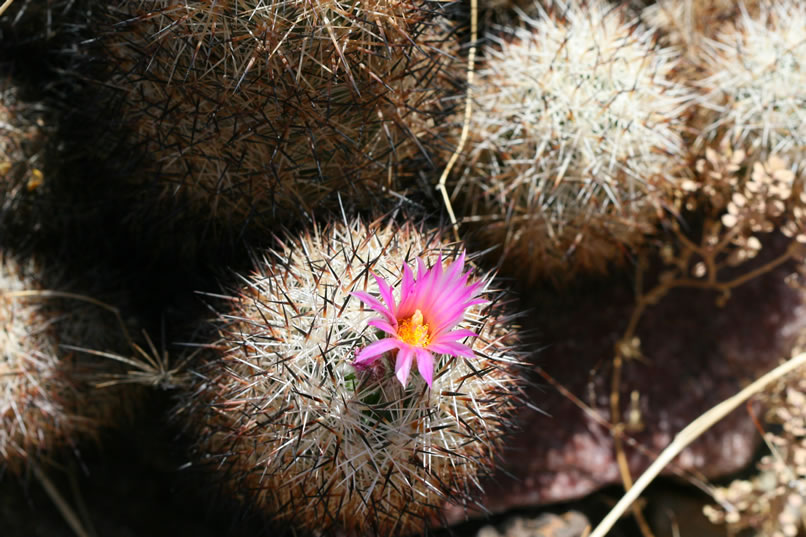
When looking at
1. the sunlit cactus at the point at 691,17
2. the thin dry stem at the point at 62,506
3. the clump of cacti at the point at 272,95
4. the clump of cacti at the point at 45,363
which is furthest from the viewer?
the sunlit cactus at the point at 691,17

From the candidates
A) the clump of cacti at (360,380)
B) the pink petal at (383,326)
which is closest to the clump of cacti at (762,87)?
the clump of cacti at (360,380)

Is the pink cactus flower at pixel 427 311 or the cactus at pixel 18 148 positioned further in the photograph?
the cactus at pixel 18 148

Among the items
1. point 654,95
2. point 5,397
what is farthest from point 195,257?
point 654,95

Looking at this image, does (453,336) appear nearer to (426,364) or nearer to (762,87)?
(426,364)

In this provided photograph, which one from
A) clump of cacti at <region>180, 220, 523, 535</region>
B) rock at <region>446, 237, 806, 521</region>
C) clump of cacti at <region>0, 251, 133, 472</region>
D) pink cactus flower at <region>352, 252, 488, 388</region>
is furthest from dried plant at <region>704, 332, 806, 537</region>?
clump of cacti at <region>0, 251, 133, 472</region>

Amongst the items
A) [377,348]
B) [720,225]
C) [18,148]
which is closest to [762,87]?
[720,225]

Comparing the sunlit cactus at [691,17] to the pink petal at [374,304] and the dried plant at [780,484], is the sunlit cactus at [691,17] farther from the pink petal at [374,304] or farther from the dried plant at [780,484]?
the pink petal at [374,304]

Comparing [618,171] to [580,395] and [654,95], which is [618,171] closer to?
[654,95]

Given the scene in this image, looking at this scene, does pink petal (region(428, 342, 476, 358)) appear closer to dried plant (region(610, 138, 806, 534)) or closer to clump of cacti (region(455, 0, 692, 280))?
clump of cacti (region(455, 0, 692, 280))
